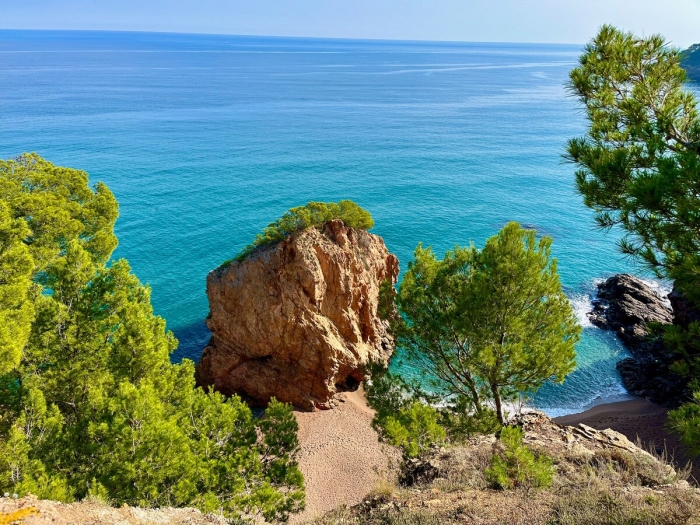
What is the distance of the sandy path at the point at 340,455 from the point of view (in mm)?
19594

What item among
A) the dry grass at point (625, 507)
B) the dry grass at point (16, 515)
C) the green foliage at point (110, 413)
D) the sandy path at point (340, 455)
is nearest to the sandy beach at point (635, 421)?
the sandy path at point (340, 455)

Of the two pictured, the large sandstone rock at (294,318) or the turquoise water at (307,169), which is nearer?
the large sandstone rock at (294,318)

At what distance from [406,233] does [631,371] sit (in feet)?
68.7

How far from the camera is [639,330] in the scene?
3161 cm

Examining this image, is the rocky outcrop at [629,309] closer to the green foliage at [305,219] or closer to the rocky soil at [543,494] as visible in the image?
the green foliage at [305,219]

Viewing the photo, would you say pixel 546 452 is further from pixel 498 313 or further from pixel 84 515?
pixel 84 515

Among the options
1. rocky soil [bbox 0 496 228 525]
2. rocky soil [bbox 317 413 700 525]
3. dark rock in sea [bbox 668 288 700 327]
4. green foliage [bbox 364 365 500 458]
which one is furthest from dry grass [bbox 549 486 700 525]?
dark rock in sea [bbox 668 288 700 327]

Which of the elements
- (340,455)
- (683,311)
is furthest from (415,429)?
(683,311)

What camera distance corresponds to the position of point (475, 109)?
10031 centimetres

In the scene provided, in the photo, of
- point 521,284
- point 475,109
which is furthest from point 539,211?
point 475,109

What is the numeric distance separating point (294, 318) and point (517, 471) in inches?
592

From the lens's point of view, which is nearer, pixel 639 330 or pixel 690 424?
pixel 690 424

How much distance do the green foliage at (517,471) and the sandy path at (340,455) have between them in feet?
27.7

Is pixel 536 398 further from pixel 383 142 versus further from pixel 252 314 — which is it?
pixel 383 142
